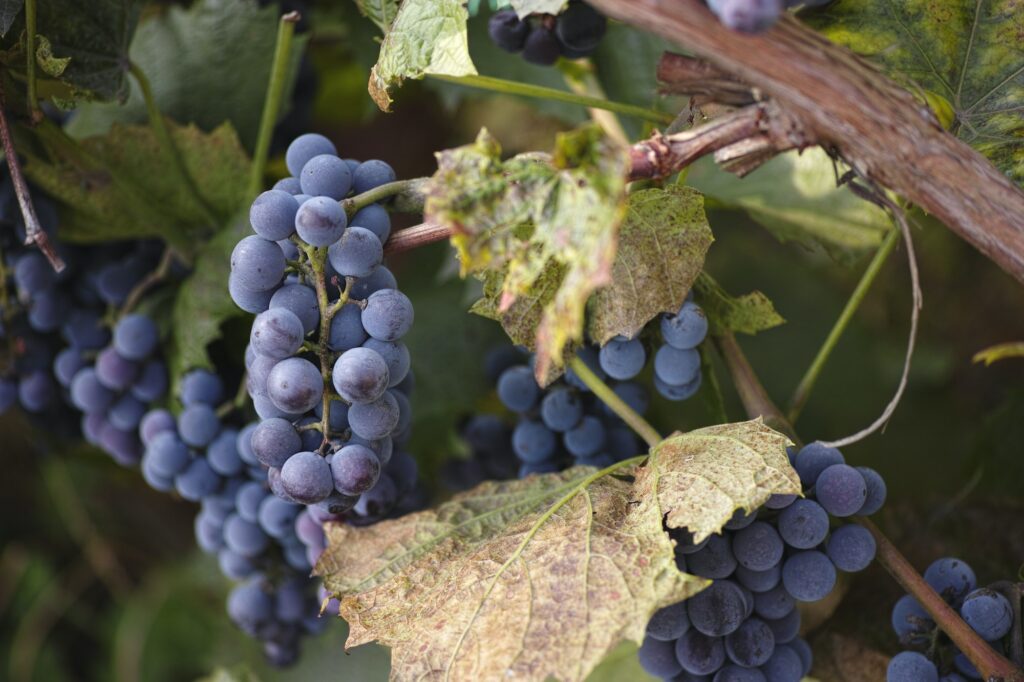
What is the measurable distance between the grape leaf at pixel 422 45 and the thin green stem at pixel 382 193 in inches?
2.7

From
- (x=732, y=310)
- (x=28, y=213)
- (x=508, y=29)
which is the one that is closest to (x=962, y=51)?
(x=732, y=310)

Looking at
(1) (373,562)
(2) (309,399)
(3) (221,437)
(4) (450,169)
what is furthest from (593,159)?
(3) (221,437)

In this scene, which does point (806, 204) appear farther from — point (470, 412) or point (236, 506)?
point (236, 506)

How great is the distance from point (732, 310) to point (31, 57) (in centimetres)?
58

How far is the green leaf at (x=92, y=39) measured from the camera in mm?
765

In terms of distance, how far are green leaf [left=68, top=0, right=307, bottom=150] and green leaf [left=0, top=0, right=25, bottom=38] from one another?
24 cm

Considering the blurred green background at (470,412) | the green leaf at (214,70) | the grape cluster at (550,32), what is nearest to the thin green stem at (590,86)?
the blurred green background at (470,412)

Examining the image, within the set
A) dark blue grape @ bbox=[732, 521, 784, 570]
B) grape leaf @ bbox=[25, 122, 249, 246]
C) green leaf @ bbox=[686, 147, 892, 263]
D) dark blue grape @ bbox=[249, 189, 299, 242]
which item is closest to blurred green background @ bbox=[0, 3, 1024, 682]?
green leaf @ bbox=[686, 147, 892, 263]

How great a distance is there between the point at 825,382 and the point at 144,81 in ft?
2.96

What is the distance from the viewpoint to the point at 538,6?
1.90ft

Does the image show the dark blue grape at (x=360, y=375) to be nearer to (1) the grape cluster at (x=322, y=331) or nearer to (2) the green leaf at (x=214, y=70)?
(1) the grape cluster at (x=322, y=331)

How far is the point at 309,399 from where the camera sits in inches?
22.2

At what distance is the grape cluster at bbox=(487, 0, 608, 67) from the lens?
0.75 meters

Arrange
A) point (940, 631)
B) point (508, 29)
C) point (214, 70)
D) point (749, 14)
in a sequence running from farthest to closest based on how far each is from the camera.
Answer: point (214, 70)
point (508, 29)
point (940, 631)
point (749, 14)
